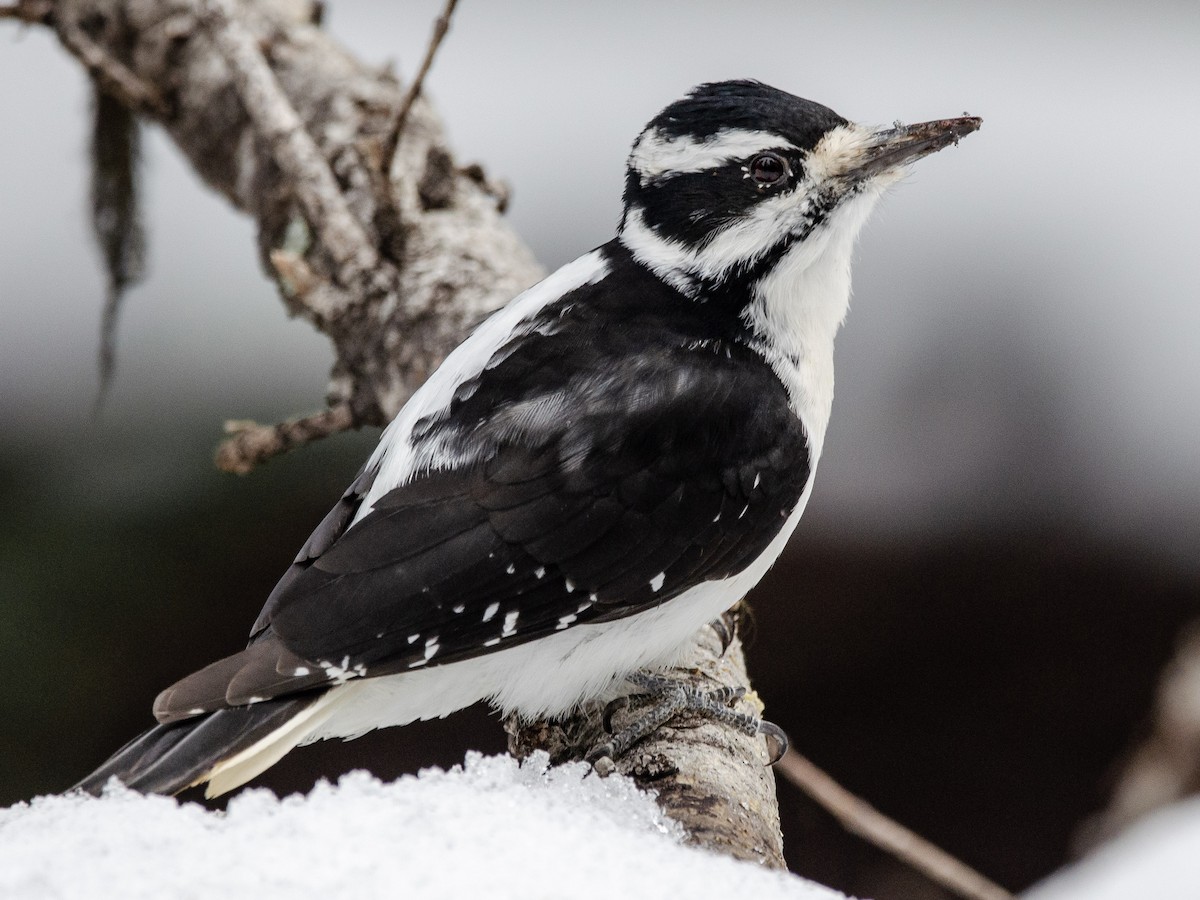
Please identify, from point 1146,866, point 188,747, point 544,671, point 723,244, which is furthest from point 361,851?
point 1146,866

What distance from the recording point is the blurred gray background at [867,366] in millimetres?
3230

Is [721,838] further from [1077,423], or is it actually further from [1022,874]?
[1077,423]

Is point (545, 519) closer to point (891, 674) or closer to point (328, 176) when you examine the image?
point (328, 176)

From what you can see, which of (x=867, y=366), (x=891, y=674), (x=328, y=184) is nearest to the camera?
(x=328, y=184)

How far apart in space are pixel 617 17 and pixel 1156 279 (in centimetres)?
266

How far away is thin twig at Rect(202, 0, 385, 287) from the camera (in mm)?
2836

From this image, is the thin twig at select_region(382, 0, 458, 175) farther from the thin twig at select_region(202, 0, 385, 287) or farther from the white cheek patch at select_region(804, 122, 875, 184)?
A: the white cheek patch at select_region(804, 122, 875, 184)

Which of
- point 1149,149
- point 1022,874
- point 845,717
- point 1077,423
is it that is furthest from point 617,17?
point 1022,874

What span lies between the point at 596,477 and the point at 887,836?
952mm

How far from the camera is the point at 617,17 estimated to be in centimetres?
552

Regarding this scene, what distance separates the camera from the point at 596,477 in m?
1.98

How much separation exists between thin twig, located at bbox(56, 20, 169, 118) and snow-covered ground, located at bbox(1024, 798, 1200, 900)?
120 inches

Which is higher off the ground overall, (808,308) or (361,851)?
(808,308)

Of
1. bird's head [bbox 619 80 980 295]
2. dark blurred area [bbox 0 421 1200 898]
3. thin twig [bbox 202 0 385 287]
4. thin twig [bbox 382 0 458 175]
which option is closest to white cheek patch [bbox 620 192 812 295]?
bird's head [bbox 619 80 980 295]
